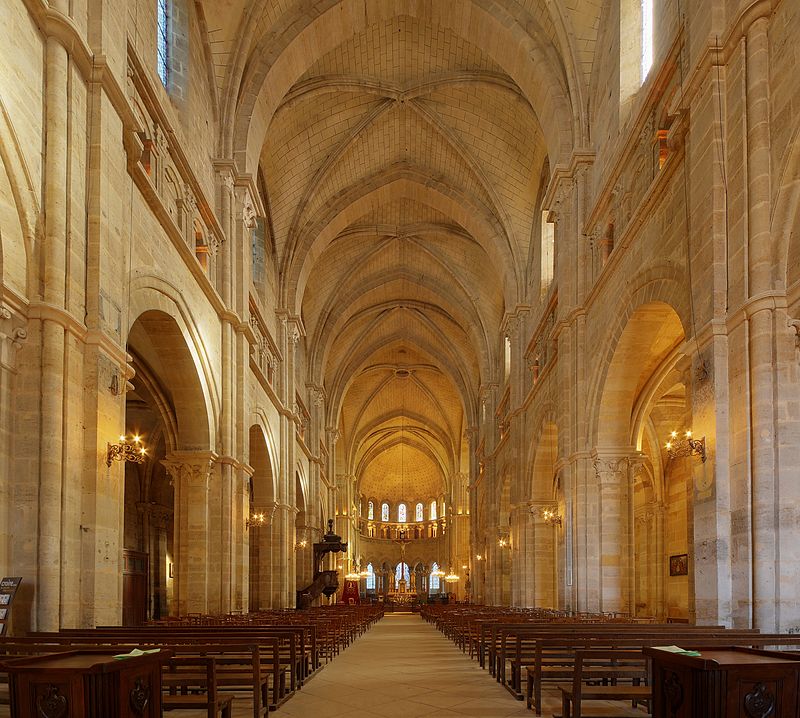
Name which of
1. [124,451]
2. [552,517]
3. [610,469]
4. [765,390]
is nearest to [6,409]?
[124,451]

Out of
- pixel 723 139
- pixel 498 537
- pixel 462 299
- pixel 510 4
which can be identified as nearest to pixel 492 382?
pixel 462 299

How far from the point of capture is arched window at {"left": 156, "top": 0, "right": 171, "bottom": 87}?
17.7m

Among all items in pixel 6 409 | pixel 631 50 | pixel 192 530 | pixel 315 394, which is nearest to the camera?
pixel 6 409

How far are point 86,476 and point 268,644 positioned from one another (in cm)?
347

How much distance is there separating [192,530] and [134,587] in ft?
33.7

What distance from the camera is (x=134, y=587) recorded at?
27.8 metres

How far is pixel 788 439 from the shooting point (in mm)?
9844

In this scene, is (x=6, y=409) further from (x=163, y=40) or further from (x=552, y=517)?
(x=552, y=517)

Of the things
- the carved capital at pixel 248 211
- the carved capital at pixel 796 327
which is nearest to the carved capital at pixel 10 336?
the carved capital at pixel 796 327

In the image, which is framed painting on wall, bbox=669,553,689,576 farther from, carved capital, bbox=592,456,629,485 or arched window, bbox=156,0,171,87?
arched window, bbox=156,0,171,87

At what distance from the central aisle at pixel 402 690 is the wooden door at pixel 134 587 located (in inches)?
457

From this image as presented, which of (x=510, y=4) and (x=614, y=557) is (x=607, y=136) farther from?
(x=614, y=557)

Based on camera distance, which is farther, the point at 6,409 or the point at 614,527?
the point at 614,527

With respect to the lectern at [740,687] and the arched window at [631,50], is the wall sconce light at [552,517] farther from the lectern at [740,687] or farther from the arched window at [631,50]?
the lectern at [740,687]
